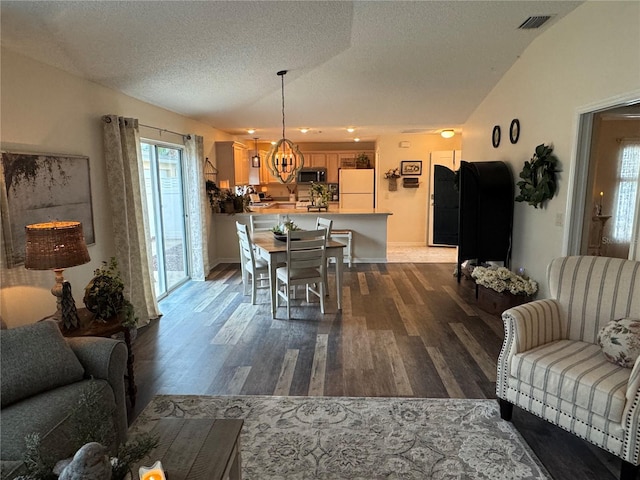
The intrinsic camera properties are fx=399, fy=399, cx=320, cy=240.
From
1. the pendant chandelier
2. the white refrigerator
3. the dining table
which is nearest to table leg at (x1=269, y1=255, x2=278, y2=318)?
the dining table

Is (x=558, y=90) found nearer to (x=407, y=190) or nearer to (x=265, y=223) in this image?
(x=265, y=223)

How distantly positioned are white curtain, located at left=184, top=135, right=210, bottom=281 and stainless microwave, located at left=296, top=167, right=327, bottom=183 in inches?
156

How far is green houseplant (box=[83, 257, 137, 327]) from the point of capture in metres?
2.72

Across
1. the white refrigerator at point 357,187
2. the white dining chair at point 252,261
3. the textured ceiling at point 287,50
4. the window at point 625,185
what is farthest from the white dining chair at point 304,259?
the white refrigerator at point 357,187

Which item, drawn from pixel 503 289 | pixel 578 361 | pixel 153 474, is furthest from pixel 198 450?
pixel 503 289

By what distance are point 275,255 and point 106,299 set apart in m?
1.84

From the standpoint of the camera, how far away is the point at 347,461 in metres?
2.18

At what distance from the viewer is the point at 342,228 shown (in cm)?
700

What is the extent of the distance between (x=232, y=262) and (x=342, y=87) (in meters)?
3.58

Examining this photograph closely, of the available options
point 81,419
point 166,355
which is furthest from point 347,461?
point 166,355

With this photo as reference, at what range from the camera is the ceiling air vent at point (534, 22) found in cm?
366

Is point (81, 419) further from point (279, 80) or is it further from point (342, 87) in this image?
point (342, 87)

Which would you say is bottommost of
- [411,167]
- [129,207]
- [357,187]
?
[129,207]

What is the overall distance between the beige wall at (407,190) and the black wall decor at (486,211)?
156 inches
